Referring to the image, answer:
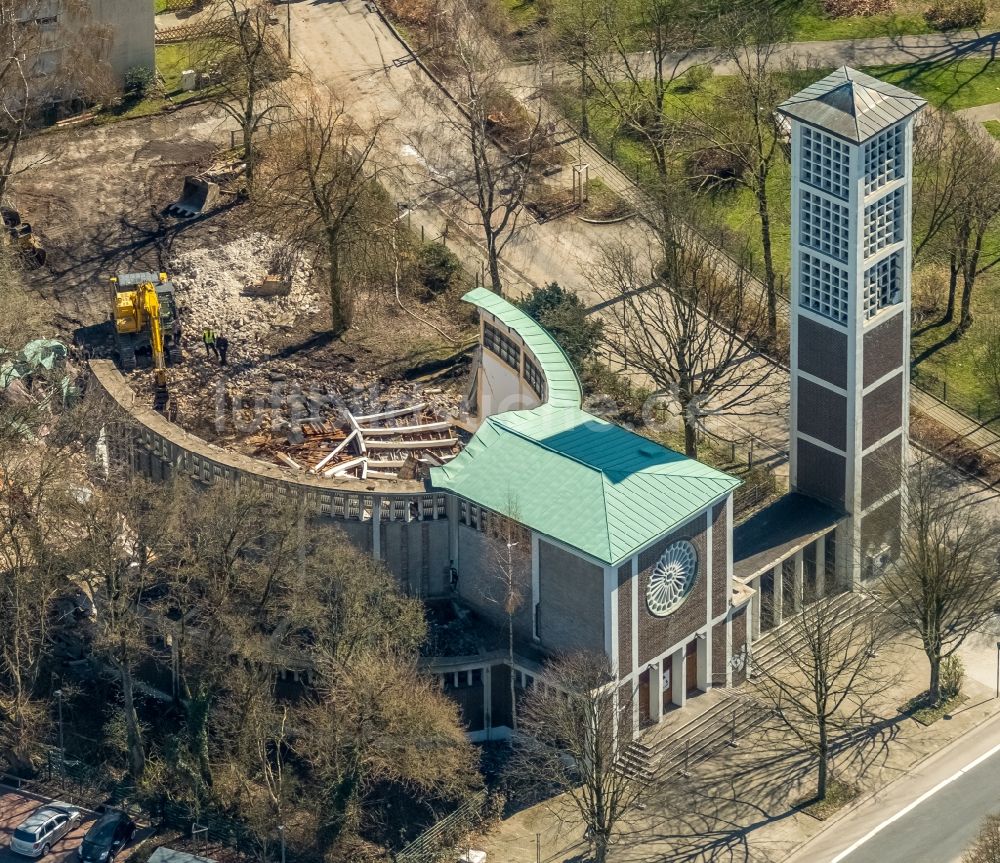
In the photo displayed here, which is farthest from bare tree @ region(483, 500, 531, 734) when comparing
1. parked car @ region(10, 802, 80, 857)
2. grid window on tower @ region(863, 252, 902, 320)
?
parked car @ region(10, 802, 80, 857)

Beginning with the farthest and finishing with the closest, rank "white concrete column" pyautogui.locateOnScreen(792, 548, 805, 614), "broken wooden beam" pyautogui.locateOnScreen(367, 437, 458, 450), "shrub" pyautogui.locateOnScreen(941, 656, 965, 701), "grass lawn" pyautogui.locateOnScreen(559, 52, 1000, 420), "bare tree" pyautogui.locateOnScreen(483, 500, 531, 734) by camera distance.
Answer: "grass lawn" pyautogui.locateOnScreen(559, 52, 1000, 420) < "broken wooden beam" pyautogui.locateOnScreen(367, 437, 458, 450) < "white concrete column" pyautogui.locateOnScreen(792, 548, 805, 614) < "shrub" pyautogui.locateOnScreen(941, 656, 965, 701) < "bare tree" pyautogui.locateOnScreen(483, 500, 531, 734)

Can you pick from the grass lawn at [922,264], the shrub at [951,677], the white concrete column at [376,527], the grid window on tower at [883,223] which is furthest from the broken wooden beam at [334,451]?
the shrub at [951,677]

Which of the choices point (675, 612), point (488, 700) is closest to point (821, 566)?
point (675, 612)

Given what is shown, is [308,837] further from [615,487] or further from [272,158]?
[272,158]

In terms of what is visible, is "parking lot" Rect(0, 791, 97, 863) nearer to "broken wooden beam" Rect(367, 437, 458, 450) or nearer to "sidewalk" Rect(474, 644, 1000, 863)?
"sidewalk" Rect(474, 644, 1000, 863)

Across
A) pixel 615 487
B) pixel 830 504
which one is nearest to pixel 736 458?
pixel 830 504

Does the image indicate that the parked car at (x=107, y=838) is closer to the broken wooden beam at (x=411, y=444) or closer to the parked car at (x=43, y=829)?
the parked car at (x=43, y=829)
